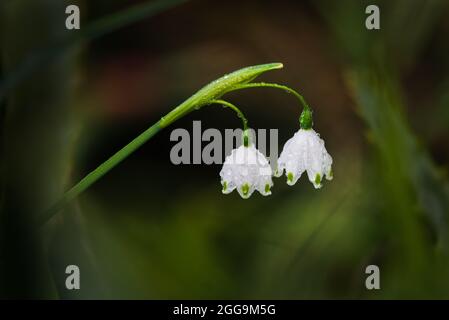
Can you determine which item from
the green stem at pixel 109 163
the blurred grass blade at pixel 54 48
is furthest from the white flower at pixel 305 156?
the blurred grass blade at pixel 54 48

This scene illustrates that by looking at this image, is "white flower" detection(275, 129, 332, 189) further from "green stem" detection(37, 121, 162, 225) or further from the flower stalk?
"green stem" detection(37, 121, 162, 225)

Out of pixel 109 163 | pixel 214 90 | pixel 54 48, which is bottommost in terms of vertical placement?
pixel 109 163

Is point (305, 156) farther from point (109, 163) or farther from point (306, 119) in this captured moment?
point (109, 163)

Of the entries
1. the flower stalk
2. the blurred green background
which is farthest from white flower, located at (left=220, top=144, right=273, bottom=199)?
the blurred green background

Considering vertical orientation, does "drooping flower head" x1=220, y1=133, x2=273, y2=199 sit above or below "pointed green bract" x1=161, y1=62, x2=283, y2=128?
below

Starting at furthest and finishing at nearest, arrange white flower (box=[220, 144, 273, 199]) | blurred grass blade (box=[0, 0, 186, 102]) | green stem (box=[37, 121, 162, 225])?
blurred grass blade (box=[0, 0, 186, 102]), white flower (box=[220, 144, 273, 199]), green stem (box=[37, 121, 162, 225])

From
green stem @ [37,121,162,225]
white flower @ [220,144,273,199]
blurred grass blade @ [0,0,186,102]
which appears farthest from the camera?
blurred grass blade @ [0,0,186,102]

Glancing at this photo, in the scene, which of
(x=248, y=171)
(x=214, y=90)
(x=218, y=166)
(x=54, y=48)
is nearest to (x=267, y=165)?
(x=248, y=171)
